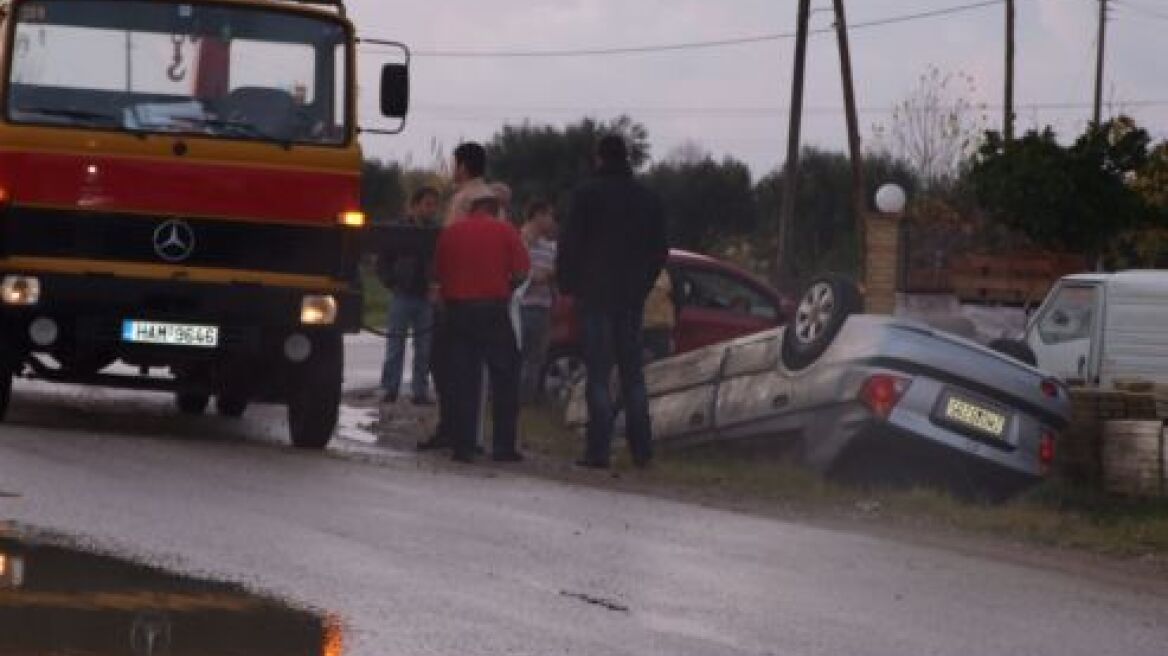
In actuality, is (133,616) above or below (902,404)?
below

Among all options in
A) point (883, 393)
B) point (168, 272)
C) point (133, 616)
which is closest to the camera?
point (133, 616)

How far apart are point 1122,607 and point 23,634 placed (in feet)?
15.1

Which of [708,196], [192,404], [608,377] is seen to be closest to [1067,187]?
[192,404]

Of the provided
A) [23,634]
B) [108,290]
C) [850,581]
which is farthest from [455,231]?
[23,634]

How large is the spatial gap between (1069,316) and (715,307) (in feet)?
10.5

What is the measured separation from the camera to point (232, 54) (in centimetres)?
1617

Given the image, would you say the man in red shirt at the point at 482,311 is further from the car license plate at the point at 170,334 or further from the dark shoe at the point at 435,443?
the car license plate at the point at 170,334

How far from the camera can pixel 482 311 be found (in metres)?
16.5

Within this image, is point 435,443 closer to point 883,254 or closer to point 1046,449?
point 1046,449

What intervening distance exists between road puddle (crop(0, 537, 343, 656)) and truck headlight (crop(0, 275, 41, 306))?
5.80 m

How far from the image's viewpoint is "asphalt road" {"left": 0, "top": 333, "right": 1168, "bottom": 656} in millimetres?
9102

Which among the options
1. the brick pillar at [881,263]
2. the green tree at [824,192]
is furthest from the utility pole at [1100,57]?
the brick pillar at [881,263]

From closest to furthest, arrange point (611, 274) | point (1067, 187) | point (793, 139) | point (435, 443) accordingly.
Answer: point (611, 274), point (435, 443), point (1067, 187), point (793, 139)

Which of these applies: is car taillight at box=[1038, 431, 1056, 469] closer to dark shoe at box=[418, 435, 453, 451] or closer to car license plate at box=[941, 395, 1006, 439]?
car license plate at box=[941, 395, 1006, 439]
